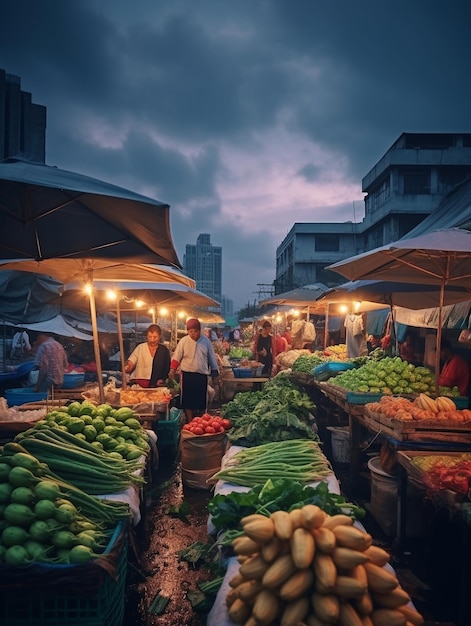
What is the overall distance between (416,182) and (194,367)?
127ft

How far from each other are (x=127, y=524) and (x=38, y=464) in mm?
828

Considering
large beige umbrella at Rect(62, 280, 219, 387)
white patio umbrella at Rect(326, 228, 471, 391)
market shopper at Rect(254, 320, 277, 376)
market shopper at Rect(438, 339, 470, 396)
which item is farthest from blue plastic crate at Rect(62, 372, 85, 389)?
market shopper at Rect(438, 339, 470, 396)

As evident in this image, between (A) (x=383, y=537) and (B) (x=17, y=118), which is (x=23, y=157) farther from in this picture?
(B) (x=17, y=118)

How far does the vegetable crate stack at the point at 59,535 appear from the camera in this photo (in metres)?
2.36

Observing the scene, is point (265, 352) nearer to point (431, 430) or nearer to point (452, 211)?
point (452, 211)

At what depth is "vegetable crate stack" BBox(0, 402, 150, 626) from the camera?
93.0 inches

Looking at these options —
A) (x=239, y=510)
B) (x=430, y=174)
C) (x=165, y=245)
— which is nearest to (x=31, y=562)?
(x=239, y=510)

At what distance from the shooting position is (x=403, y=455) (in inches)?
169

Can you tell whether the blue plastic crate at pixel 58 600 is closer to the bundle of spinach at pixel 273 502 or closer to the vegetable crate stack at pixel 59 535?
the vegetable crate stack at pixel 59 535

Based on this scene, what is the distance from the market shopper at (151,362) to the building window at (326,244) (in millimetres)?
46637

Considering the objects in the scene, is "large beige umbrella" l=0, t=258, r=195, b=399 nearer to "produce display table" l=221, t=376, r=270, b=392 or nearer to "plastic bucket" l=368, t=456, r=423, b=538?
"plastic bucket" l=368, t=456, r=423, b=538

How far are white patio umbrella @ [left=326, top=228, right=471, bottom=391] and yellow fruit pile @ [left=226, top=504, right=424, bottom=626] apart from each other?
3.43 metres

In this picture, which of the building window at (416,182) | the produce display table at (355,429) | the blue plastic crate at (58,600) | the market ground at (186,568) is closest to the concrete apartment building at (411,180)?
the building window at (416,182)

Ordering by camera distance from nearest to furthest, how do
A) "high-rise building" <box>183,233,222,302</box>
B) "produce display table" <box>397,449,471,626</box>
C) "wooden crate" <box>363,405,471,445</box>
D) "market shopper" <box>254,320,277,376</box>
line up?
"produce display table" <box>397,449,471,626</box>
"wooden crate" <box>363,405,471,445</box>
"market shopper" <box>254,320,277,376</box>
"high-rise building" <box>183,233,222,302</box>
